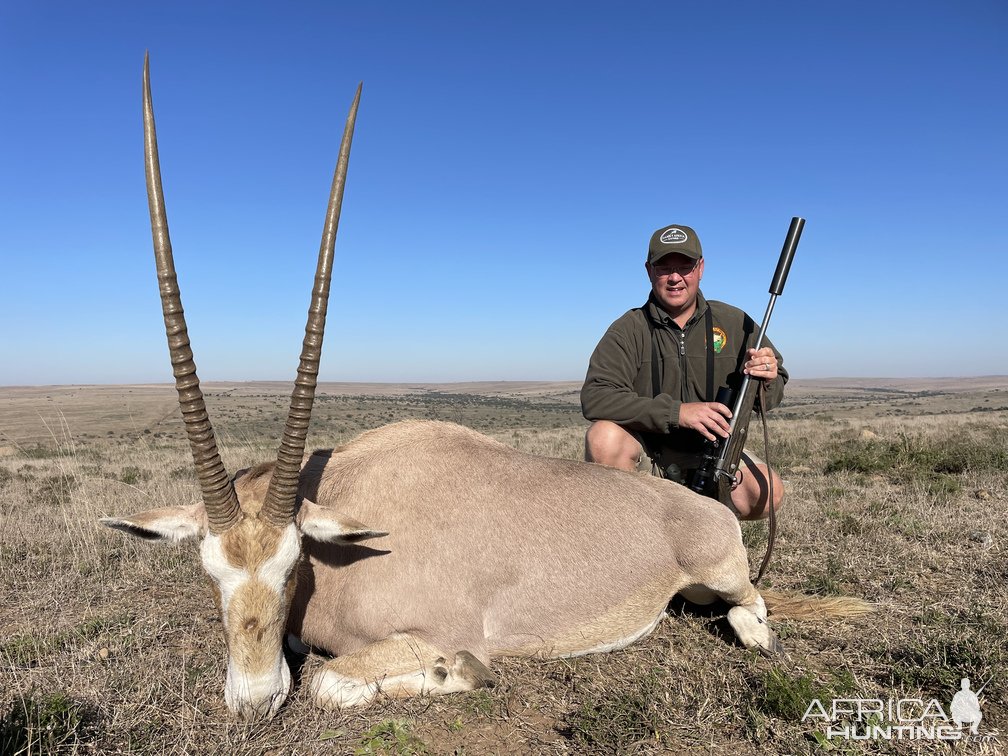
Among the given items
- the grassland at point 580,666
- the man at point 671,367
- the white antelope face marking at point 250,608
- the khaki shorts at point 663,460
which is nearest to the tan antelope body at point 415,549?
the white antelope face marking at point 250,608

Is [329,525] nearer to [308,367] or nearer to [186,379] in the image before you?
[308,367]

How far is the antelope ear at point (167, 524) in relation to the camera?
3.33 m

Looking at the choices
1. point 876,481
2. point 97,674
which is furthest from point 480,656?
point 876,481

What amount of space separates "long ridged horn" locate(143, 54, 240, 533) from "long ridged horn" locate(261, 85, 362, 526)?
0.22 m

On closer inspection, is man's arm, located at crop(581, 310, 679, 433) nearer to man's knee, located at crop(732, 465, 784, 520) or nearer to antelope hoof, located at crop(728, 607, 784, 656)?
man's knee, located at crop(732, 465, 784, 520)

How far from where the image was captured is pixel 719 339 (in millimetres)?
5957

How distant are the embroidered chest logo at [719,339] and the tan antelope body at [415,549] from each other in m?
1.93

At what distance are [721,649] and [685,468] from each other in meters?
2.06

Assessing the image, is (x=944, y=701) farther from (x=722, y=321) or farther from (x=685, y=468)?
(x=722, y=321)

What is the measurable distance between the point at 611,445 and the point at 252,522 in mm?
3238

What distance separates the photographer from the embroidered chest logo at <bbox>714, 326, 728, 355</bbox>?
19.5 feet

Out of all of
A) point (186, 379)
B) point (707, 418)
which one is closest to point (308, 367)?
point (186, 379)

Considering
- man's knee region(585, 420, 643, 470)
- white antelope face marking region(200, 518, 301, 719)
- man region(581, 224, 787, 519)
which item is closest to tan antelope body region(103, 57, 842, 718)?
white antelope face marking region(200, 518, 301, 719)

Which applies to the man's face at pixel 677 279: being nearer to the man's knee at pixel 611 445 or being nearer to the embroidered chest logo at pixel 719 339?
A: the embroidered chest logo at pixel 719 339
